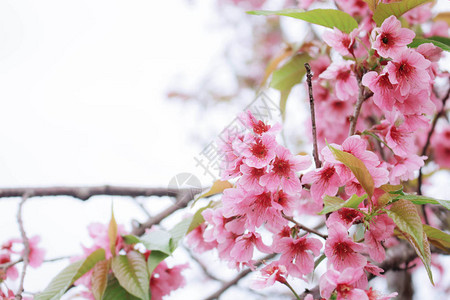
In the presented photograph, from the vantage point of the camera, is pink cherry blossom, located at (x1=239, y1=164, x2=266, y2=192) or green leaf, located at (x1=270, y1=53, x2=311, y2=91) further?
green leaf, located at (x1=270, y1=53, x2=311, y2=91)

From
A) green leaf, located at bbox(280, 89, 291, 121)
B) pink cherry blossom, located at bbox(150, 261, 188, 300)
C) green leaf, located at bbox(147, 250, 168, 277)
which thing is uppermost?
green leaf, located at bbox(280, 89, 291, 121)

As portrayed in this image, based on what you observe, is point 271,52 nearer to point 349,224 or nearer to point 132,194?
point 132,194

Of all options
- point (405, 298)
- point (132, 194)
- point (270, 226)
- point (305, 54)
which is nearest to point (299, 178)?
point (270, 226)

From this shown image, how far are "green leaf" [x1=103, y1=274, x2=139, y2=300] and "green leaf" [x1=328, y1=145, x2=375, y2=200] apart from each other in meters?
0.59

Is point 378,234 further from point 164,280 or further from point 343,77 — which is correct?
point 164,280

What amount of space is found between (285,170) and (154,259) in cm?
40

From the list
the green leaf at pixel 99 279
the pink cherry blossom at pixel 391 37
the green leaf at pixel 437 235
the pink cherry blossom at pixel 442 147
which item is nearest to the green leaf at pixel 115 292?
the green leaf at pixel 99 279

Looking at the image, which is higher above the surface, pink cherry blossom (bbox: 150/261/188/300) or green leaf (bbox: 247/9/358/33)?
green leaf (bbox: 247/9/358/33)

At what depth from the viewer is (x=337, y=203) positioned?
0.73 metres

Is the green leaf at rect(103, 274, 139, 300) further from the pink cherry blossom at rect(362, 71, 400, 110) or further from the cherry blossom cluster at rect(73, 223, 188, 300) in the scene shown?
the pink cherry blossom at rect(362, 71, 400, 110)

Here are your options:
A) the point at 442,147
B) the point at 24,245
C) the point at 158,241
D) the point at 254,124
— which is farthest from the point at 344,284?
the point at 442,147

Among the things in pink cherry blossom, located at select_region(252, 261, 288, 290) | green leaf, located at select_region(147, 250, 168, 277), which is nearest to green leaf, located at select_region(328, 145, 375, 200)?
pink cherry blossom, located at select_region(252, 261, 288, 290)

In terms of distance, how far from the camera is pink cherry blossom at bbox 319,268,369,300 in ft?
2.15

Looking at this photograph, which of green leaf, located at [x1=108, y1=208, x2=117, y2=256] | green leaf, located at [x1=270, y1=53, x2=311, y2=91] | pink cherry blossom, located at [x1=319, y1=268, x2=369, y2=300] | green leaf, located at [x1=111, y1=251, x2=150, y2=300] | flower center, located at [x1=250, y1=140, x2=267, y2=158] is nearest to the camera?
pink cherry blossom, located at [x1=319, y1=268, x2=369, y2=300]
